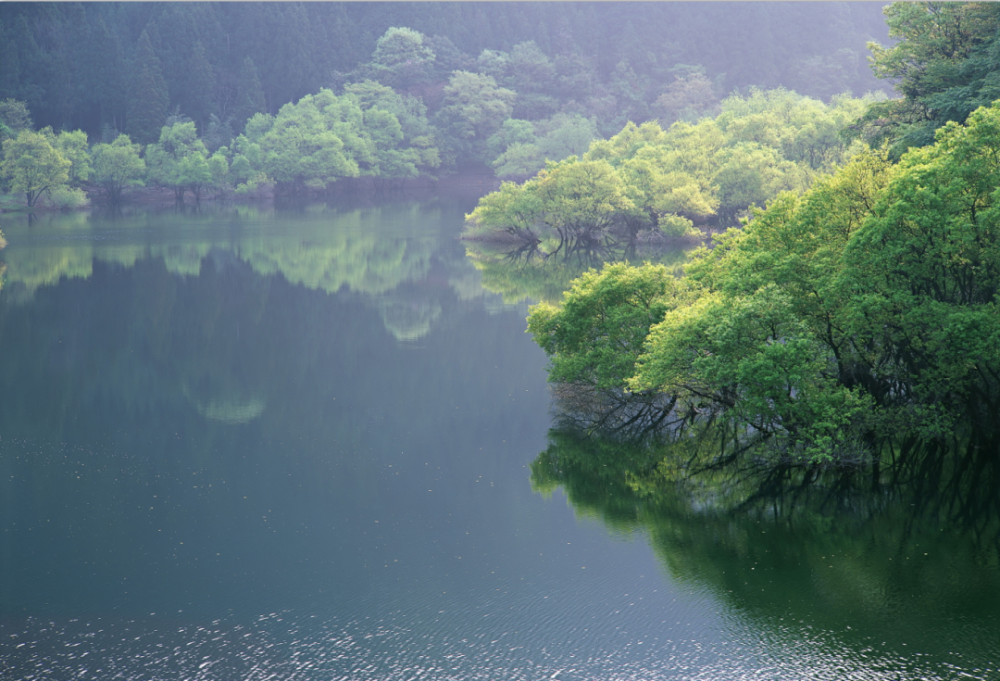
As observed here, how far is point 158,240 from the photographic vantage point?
5797 centimetres

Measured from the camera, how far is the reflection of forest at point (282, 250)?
4297 cm

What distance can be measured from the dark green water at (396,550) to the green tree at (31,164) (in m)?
49.0

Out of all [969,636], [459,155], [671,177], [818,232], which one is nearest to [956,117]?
[818,232]

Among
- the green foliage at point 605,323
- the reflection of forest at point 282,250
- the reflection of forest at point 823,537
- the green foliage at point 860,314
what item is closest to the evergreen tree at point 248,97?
the reflection of forest at point 282,250

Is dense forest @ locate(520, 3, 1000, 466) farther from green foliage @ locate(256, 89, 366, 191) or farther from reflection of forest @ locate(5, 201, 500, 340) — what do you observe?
green foliage @ locate(256, 89, 366, 191)

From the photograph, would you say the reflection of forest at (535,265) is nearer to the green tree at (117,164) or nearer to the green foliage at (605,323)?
the green foliage at (605,323)

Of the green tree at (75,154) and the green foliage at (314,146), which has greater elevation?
the green foliage at (314,146)

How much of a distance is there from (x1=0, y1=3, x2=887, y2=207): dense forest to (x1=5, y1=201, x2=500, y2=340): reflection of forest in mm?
15881

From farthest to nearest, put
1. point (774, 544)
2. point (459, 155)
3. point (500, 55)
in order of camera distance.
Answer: point (500, 55), point (459, 155), point (774, 544)

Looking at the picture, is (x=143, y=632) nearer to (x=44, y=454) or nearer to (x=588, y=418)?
(x=44, y=454)

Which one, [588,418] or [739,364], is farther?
[588,418]

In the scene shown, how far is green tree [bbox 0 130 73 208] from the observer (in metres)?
73.2

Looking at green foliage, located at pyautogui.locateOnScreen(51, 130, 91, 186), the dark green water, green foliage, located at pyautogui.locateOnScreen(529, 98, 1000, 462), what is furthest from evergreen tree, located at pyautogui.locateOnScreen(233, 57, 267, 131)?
green foliage, located at pyautogui.locateOnScreen(529, 98, 1000, 462)

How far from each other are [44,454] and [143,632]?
8856 millimetres
